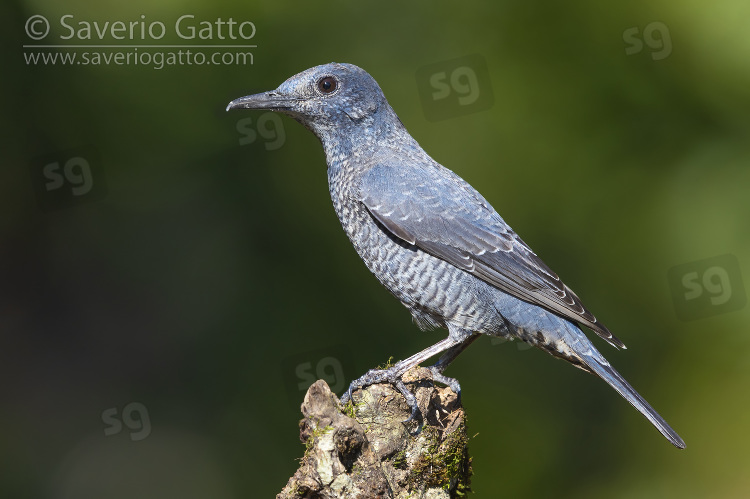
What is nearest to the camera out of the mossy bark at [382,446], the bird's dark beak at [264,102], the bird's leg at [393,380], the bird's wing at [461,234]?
the mossy bark at [382,446]

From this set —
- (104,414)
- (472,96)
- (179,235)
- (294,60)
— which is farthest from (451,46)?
(104,414)

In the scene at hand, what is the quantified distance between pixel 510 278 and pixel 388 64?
7.52 ft

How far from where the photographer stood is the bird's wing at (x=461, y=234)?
3.94 metres

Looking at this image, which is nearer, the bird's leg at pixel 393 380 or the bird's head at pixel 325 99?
the bird's leg at pixel 393 380

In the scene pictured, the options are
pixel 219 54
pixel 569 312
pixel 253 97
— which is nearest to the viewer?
pixel 569 312

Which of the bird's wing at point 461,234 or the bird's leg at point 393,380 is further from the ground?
the bird's wing at point 461,234

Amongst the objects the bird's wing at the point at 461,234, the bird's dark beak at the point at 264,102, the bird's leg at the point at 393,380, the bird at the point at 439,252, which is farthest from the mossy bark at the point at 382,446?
the bird's dark beak at the point at 264,102

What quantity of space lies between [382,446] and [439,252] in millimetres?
1071

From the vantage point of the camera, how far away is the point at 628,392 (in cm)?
374

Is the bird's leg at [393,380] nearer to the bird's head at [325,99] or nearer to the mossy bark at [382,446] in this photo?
the mossy bark at [382,446]

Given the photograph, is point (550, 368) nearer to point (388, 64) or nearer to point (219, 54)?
point (388, 64)

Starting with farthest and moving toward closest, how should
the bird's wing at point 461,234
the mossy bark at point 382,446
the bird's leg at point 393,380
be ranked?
the bird's wing at point 461,234 < the bird's leg at point 393,380 < the mossy bark at point 382,446

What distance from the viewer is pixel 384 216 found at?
3980 millimetres

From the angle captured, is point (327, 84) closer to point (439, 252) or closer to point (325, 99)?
point (325, 99)
